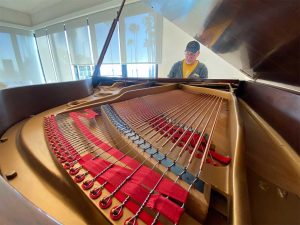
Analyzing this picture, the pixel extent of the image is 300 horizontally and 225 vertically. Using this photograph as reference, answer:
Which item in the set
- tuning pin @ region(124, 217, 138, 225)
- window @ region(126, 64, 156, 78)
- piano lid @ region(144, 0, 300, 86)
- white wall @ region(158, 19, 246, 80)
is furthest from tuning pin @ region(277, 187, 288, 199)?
window @ region(126, 64, 156, 78)

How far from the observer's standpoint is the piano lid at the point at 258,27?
0.99m

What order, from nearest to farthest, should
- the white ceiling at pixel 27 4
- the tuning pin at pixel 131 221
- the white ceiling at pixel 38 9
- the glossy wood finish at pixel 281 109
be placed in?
the tuning pin at pixel 131 221
the glossy wood finish at pixel 281 109
the white ceiling at pixel 38 9
the white ceiling at pixel 27 4

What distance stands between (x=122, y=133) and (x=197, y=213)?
0.57 m

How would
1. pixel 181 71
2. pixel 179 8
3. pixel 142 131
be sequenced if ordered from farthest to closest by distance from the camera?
pixel 181 71 < pixel 179 8 < pixel 142 131

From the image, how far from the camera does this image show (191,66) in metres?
3.53

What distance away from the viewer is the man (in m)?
3.36

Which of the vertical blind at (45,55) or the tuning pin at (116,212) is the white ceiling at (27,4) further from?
the tuning pin at (116,212)

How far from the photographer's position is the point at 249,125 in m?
1.17

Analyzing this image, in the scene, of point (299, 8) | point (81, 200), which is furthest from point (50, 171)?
point (299, 8)

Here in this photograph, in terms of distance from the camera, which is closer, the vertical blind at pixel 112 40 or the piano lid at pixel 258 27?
the piano lid at pixel 258 27

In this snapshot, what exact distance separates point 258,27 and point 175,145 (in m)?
1.14

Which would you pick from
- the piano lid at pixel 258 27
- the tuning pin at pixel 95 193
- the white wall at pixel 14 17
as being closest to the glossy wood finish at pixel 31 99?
the tuning pin at pixel 95 193

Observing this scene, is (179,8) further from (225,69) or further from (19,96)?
(225,69)

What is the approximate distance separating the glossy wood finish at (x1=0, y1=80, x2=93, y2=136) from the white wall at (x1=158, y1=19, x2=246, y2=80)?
3.54 meters
